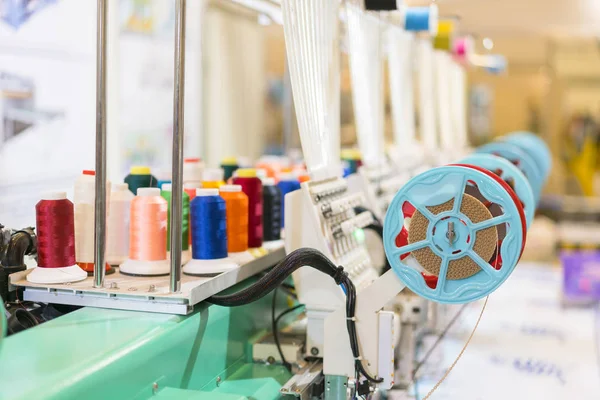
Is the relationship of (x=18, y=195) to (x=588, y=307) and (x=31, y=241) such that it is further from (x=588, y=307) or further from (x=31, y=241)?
(x=588, y=307)

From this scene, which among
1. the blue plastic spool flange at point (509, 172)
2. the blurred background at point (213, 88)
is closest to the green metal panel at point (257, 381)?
the blurred background at point (213, 88)

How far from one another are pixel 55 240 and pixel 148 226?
27cm

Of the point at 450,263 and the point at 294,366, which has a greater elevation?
the point at 450,263

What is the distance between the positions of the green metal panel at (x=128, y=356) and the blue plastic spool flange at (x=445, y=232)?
577 millimetres

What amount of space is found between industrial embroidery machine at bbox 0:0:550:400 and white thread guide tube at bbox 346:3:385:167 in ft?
1.99

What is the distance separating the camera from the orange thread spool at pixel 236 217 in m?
2.43

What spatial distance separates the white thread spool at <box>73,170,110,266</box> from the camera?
7.34ft

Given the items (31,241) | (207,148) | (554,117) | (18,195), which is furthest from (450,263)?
(554,117)

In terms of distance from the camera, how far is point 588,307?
467cm

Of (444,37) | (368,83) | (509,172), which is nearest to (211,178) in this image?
(368,83)

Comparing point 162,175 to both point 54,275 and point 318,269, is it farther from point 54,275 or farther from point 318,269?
point 318,269

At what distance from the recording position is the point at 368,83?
3.35m

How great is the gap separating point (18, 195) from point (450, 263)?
7.91ft

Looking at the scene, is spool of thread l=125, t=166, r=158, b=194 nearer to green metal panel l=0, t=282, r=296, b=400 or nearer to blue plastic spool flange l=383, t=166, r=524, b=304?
green metal panel l=0, t=282, r=296, b=400
